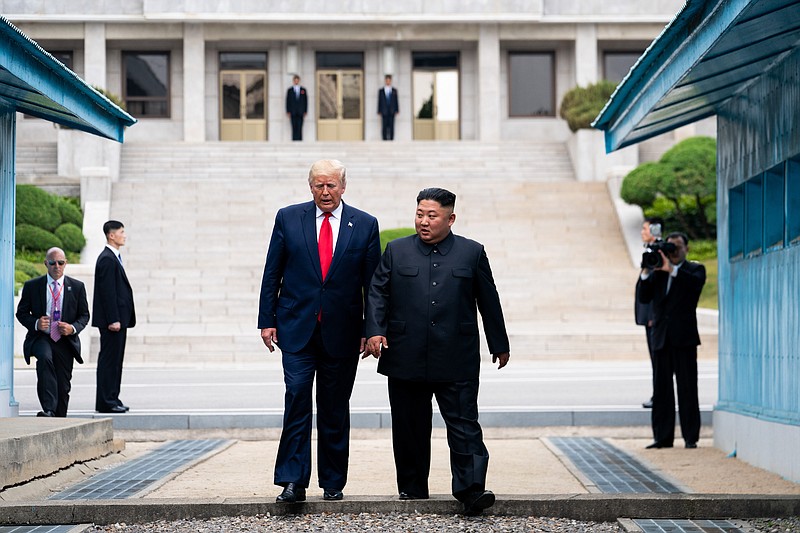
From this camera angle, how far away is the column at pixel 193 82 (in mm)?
39094

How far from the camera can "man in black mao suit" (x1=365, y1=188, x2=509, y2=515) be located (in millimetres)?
7234

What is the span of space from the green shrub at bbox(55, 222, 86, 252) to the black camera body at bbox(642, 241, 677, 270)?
60.1 feet

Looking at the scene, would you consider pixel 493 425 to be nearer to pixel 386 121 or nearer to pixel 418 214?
pixel 418 214

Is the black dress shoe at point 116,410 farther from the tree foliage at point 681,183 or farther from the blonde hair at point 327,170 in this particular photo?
the tree foliage at point 681,183

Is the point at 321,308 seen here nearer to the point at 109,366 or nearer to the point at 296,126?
the point at 109,366

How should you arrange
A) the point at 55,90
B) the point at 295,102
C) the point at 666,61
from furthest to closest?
the point at 295,102, the point at 55,90, the point at 666,61

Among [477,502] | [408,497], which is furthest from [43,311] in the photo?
[477,502]

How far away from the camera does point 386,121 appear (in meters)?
40.0

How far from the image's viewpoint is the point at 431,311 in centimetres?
729

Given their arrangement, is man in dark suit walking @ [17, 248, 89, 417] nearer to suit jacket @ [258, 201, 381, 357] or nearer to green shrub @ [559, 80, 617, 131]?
suit jacket @ [258, 201, 381, 357]

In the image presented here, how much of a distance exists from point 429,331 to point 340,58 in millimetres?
34756

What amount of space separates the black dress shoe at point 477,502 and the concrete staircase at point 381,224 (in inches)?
514

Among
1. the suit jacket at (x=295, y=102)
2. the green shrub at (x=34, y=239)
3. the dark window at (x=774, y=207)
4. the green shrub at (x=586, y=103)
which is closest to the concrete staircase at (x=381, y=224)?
the green shrub at (x=586, y=103)

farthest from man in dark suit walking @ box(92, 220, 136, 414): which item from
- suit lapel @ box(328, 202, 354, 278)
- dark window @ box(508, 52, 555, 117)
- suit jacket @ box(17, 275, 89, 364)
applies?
dark window @ box(508, 52, 555, 117)
